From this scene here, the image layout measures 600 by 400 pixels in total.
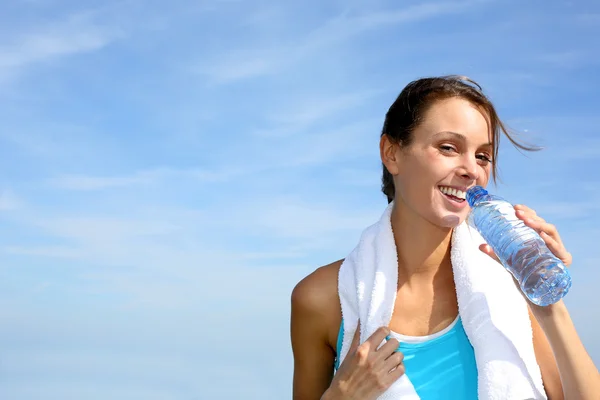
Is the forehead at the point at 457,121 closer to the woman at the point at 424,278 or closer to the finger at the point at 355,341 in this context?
the woman at the point at 424,278

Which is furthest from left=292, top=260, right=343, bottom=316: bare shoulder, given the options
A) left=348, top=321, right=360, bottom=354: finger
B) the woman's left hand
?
the woman's left hand

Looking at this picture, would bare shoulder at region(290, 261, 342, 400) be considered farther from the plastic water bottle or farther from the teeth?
the plastic water bottle

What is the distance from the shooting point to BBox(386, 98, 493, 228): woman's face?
194 inches

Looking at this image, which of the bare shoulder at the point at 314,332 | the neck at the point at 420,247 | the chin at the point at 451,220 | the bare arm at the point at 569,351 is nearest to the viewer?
the bare arm at the point at 569,351

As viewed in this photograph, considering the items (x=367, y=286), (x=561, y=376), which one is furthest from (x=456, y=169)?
(x=561, y=376)

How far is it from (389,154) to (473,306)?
3.74ft

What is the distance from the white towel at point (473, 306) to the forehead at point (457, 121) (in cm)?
72

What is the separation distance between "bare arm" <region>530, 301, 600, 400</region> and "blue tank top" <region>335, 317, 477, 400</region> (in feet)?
2.11

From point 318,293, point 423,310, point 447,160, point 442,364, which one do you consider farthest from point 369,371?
point 447,160

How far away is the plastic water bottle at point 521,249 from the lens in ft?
14.0

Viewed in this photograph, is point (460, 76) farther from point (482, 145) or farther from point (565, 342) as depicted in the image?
point (565, 342)

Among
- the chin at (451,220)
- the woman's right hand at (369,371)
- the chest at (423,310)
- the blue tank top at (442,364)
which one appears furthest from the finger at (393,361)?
the chin at (451,220)

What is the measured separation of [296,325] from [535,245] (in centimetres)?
183

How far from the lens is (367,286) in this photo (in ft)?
17.6
